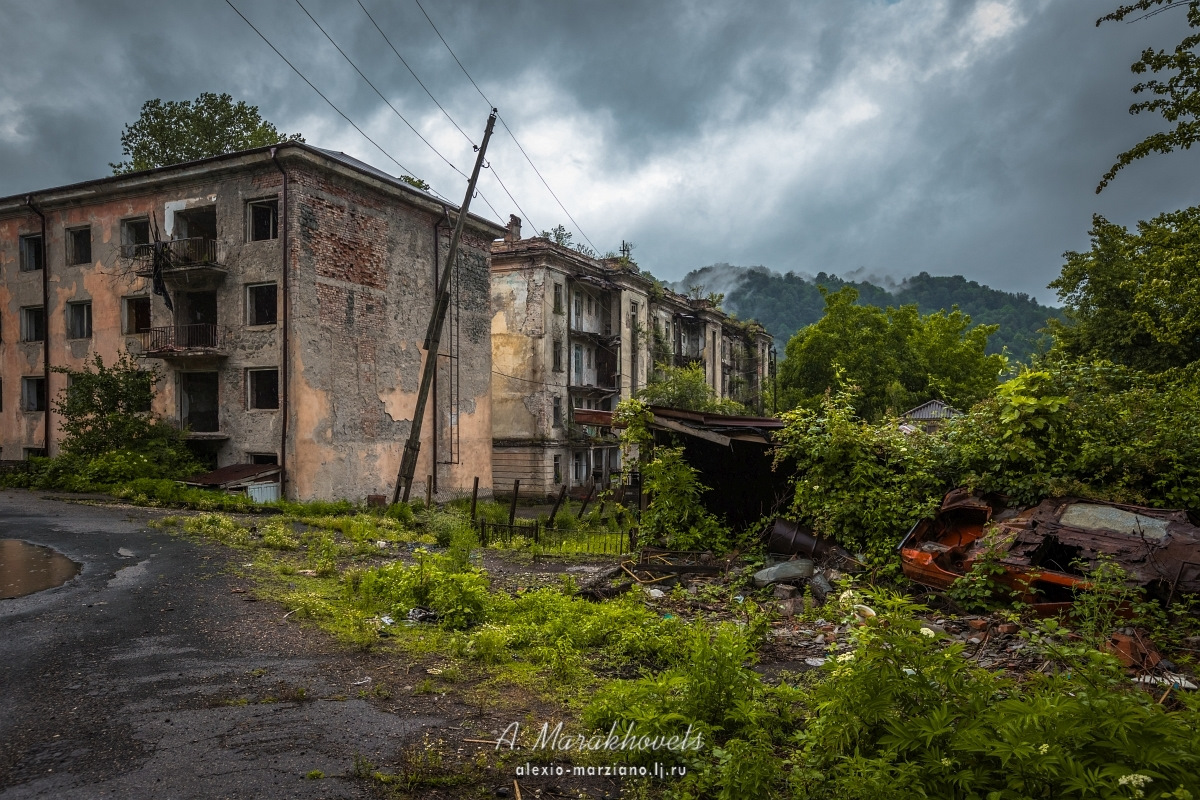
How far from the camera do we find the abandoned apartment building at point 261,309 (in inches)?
786

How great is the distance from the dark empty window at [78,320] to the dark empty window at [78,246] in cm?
153

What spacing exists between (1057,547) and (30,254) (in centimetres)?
3247

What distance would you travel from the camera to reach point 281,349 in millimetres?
19781

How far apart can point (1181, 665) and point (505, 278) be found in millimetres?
27607

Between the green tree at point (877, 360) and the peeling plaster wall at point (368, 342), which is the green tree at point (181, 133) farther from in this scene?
the green tree at point (877, 360)

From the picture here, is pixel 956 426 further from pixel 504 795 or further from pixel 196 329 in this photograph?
pixel 196 329

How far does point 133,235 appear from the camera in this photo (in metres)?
22.9

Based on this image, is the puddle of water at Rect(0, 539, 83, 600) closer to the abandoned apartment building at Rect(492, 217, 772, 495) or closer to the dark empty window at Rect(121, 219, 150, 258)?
the dark empty window at Rect(121, 219, 150, 258)

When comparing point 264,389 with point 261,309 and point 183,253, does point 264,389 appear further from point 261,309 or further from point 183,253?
point 183,253

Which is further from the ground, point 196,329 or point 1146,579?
point 196,329

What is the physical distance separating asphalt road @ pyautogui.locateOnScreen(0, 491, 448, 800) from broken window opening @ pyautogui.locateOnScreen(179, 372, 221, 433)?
15.5 meters

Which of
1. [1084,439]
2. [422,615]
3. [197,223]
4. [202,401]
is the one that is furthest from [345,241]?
[1084,439]

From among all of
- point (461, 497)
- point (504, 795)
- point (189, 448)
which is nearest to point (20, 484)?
point (189, 448)

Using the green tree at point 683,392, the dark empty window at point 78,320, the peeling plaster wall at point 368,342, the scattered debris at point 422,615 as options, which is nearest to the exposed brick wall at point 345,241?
the peeling plaster wall at point 368,342
